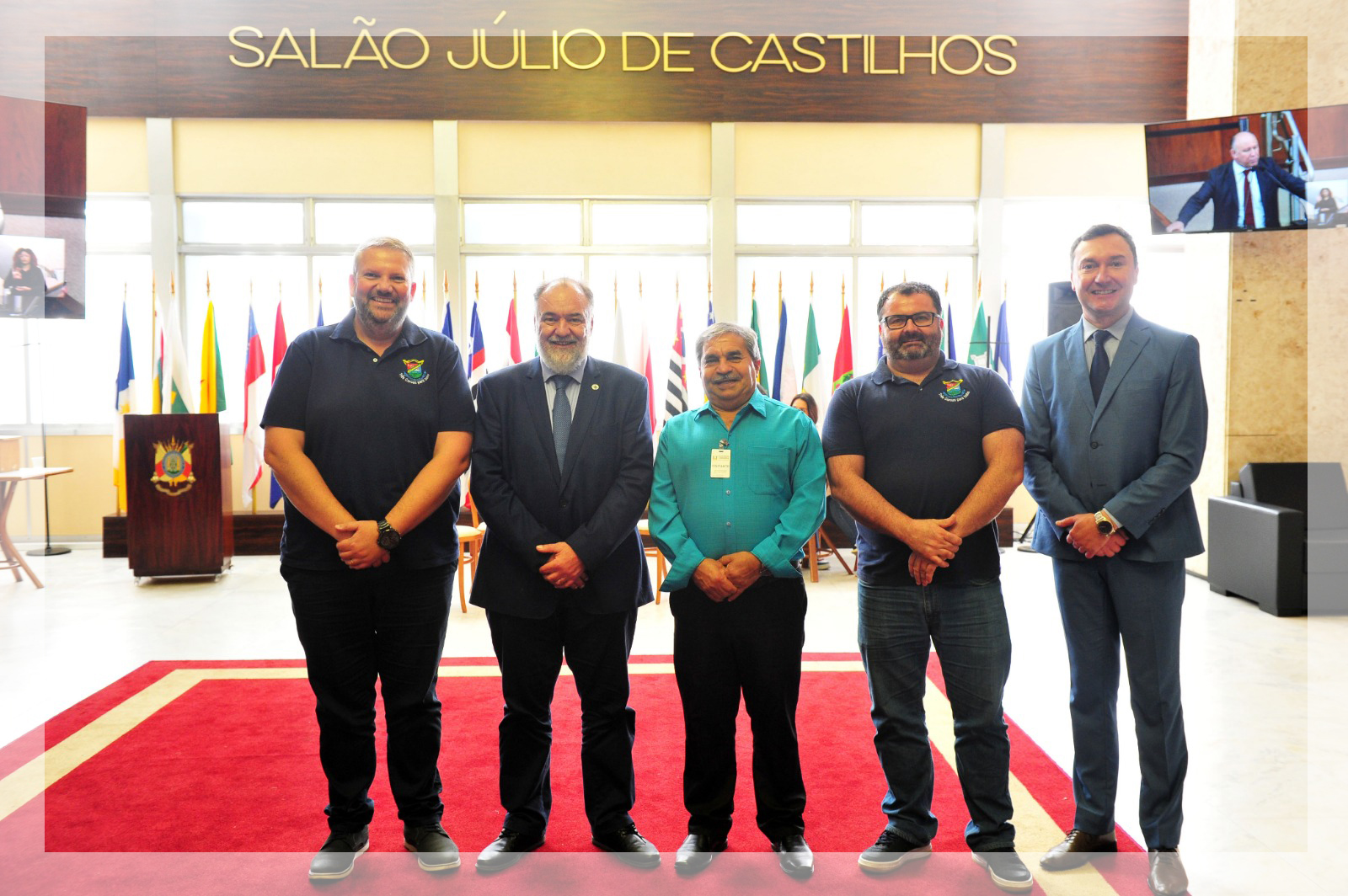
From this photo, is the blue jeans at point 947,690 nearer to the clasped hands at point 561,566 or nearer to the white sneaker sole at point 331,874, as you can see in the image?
the clasped hands at point 561,566

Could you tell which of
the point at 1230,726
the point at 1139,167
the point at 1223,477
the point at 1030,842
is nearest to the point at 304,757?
the point at 1030,842

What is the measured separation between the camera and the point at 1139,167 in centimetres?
814

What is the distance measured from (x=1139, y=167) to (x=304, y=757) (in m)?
8.34

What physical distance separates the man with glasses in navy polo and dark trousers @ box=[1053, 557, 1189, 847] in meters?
0.23

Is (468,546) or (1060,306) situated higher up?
(1060,306)

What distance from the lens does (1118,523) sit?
2340mm

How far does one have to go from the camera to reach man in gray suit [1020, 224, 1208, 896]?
2.35 metres

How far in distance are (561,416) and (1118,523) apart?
1.54 meters

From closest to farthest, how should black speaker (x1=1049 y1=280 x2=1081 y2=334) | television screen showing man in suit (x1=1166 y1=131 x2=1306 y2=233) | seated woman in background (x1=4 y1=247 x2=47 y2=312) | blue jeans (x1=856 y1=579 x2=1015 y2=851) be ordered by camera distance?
1. blue jeans (x1=856 y1=579 x2=1015 y2=851)
2. seated woman in background (x1=4 y1=247 x2=47 y2=312)
3. television screen showing man in suit (x1=1166 y1=131 x2=1306 y2=233)
4. black speaker (x1=1049 y1=280 x2=1081 y2=334)

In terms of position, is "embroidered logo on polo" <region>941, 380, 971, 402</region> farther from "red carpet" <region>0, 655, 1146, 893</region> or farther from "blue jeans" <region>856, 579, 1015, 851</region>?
"red carpet" <region>0, 655, 1146, 893</region>

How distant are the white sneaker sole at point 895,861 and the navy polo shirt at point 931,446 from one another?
73cm

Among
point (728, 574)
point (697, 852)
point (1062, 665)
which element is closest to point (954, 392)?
point (728, 574)

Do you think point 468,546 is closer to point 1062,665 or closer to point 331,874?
point 1062,665

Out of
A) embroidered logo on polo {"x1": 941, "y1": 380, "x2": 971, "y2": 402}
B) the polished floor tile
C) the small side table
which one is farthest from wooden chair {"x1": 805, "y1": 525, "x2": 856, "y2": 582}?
the small side table
